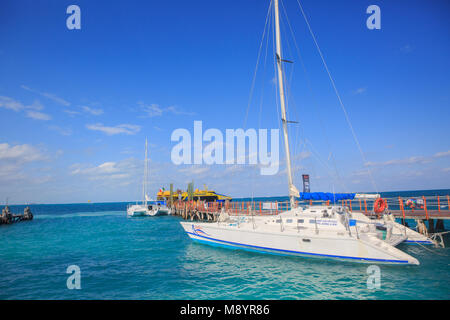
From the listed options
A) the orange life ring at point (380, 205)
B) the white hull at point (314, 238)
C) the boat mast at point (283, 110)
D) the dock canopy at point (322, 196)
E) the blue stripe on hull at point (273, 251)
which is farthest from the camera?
the orange life ring at point (380, 205)

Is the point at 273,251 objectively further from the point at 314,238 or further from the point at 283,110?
the point at 283,110

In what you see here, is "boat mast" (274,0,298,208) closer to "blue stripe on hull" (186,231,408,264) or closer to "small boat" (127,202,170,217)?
"blue stripe on hull" (186,231,408,264)

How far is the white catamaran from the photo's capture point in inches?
489

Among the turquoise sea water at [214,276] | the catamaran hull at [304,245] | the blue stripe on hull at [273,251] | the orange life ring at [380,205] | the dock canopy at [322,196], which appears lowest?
the turquoise sea water at [214,276]

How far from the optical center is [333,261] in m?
13.3

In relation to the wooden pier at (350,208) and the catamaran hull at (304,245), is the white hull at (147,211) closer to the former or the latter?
the wooden pier at (350,208)

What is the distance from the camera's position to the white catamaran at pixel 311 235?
40.7 feet

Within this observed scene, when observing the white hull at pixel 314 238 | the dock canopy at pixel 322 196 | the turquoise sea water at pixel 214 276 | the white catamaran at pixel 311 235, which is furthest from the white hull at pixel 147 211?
the dock canopy at pixel 322 196

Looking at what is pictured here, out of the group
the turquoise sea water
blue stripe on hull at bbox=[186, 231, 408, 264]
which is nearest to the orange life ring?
the turquoise sea water

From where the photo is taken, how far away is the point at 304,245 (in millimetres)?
13719

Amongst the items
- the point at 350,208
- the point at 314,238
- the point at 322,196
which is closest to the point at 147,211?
the point at 350,208

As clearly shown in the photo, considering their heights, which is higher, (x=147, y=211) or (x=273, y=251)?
(x=273, y=251)

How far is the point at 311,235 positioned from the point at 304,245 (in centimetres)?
77
